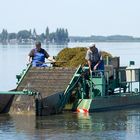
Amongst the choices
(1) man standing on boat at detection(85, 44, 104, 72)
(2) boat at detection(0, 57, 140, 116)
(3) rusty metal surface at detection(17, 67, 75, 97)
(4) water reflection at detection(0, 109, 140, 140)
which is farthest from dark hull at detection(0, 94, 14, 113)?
(1) man standing on boat at detection(85, 44, 104, 72)

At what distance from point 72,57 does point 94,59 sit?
2.86m

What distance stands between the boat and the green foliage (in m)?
1.41

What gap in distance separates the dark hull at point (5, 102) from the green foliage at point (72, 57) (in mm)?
3300

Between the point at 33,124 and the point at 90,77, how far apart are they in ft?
10.8

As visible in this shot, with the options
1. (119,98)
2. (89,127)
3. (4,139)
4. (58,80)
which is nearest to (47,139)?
(4,139)

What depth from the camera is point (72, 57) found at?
23.2 meters

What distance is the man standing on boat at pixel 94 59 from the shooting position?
2033cm

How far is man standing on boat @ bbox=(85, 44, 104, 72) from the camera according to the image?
20328mm

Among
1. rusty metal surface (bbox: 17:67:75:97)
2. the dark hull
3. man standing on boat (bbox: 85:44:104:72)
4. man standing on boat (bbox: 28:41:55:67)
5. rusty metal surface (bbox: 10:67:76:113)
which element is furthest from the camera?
man standing on boat (bbox: 28:41:55:67)

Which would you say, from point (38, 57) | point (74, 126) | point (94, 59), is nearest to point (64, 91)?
point (94, 59)

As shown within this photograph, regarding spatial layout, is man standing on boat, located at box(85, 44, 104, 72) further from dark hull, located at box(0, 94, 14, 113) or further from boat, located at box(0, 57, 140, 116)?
dark hull, located at box(0, 94, 14, 113)

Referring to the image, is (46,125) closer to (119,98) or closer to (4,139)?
(4,139)

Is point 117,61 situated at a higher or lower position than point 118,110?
higher

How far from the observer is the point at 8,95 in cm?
1947
